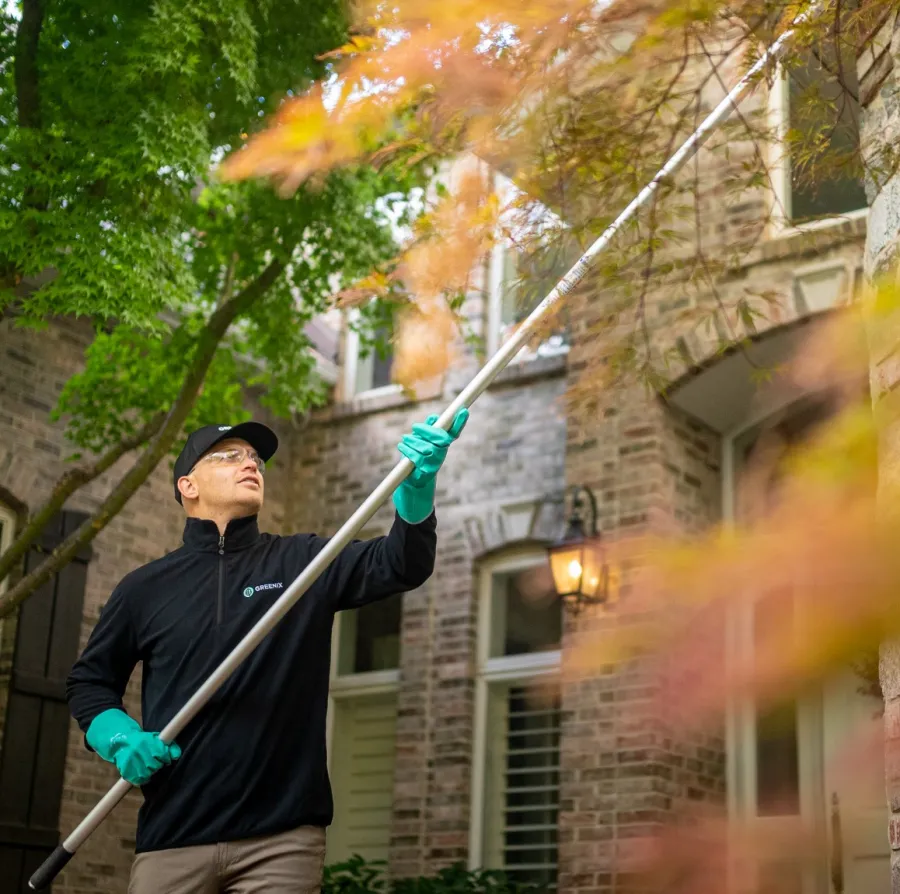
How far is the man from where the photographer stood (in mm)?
2791

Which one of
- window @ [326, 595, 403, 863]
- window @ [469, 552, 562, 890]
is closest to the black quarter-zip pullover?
window @ [469, 552, 562, 890]

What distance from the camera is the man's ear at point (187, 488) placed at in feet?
10.8

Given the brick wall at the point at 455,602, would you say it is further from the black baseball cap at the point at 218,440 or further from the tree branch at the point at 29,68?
the black baseball cap at the point at 218,440

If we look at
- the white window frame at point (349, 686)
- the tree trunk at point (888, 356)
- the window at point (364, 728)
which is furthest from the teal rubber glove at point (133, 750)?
the window at point (364, 728)

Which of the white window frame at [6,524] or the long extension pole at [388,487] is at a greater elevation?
the white window frame at [6,524]

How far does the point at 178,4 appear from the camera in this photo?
17.1ft

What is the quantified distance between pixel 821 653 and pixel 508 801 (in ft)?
23.0

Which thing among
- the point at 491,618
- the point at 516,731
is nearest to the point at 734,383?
the point at 491,618

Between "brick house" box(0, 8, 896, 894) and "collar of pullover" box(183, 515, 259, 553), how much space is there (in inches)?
126

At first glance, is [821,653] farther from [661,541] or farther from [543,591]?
[543,591]

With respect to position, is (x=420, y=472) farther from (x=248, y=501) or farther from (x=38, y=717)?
(x=38, y=717)

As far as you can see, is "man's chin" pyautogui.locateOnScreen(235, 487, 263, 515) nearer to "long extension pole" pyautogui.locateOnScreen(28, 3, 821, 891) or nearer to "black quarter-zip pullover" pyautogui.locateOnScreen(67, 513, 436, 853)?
"black quarter-zip pullover" pyautogui.locateOnScreen(67, 513, 436, 853)

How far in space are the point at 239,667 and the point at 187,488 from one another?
0.56 m

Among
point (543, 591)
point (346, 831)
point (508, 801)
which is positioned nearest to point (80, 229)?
point (543, 591)
